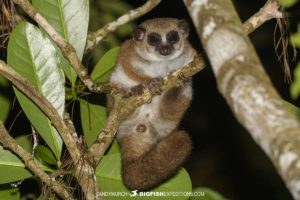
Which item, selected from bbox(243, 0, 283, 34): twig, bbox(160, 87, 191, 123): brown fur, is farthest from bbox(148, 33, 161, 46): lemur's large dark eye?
bbox(243, 0, 283, 34): twig

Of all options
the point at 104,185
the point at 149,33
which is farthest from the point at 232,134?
the point at 104,185

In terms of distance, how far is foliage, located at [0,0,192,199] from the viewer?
3482 mm

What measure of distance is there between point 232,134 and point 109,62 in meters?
3.37

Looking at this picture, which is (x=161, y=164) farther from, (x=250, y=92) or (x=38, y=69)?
(x=250, y=92)

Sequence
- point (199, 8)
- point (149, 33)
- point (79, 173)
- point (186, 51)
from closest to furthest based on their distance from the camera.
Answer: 1. point (199, 8)
2. point (79, 173)
3. point (186, 51)
4. point (149, 33)

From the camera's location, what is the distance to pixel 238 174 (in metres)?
7.41

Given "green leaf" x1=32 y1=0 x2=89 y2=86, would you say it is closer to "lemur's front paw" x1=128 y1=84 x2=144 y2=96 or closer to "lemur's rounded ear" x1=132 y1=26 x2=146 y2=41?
"lemur's front paw" x1=128 y1=84 x2=144 y2=96

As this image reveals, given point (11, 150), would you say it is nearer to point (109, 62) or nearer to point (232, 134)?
point (109, 62)

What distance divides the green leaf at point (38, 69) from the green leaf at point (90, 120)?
48 cm

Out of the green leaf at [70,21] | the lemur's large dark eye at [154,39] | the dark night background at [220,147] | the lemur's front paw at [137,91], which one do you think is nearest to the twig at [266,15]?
the lemur's front paw at [137,91]

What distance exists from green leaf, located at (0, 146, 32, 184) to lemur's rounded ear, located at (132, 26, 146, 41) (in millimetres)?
1749

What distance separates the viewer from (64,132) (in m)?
3.39

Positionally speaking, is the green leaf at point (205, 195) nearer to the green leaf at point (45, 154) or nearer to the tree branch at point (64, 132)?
the tree branch at point (64, 132)

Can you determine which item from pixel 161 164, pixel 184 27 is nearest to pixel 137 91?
pixel 161 164
